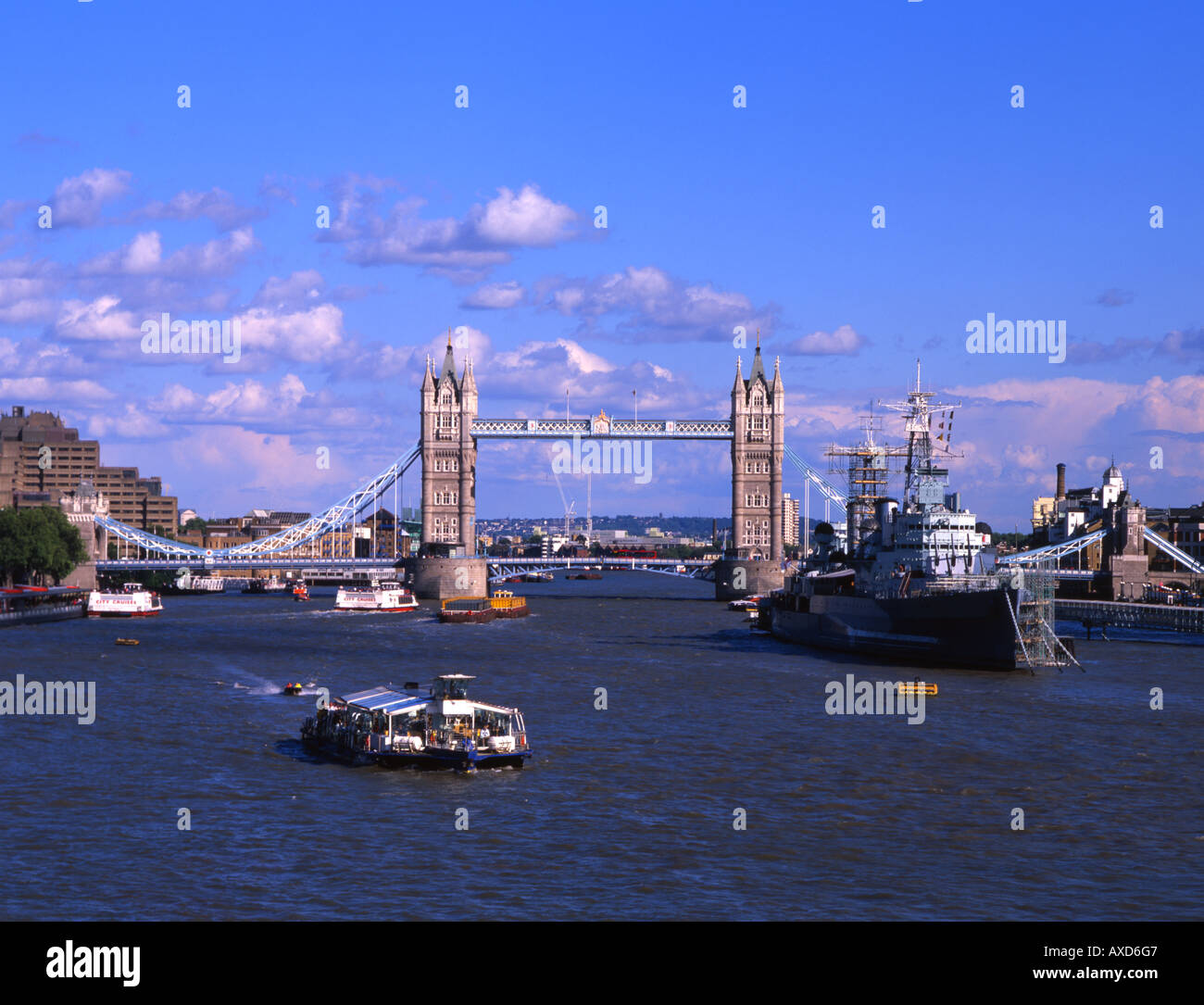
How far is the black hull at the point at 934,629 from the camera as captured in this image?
64312mm

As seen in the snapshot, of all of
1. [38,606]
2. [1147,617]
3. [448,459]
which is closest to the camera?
[1147,617]

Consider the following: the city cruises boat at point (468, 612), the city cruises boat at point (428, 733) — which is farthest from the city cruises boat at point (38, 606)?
Answer: the city cruises boat at point (428, 733)

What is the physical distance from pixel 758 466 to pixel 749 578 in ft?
110

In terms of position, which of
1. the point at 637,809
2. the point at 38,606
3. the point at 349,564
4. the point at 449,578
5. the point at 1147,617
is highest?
the point at 349,564

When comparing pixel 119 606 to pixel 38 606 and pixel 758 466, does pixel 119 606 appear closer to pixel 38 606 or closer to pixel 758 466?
pixel 38 606

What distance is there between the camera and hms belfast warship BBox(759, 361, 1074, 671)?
64.8m

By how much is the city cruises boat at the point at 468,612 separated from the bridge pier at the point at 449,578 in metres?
27.4

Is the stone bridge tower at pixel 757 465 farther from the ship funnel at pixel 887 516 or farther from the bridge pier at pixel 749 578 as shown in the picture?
the ship funnel at pixel 887 516

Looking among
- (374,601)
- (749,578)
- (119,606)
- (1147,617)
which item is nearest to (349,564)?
(374,601)

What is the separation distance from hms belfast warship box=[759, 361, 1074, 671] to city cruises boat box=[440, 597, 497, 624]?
3380 centimetres

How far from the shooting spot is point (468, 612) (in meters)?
114

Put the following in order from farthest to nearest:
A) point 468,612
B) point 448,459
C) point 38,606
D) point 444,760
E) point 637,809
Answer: point 448,459, point 468,612, point 38,606, point 444,760, point 637,809

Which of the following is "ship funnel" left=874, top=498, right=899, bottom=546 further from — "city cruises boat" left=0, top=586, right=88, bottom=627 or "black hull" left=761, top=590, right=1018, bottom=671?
"city cruises boat" left=0, top=586, right=88, bottom=627

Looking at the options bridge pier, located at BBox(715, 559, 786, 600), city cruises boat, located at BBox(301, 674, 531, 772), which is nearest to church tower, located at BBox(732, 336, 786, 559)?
bridge pier, located at BBox(715, 559, 786, 600)
